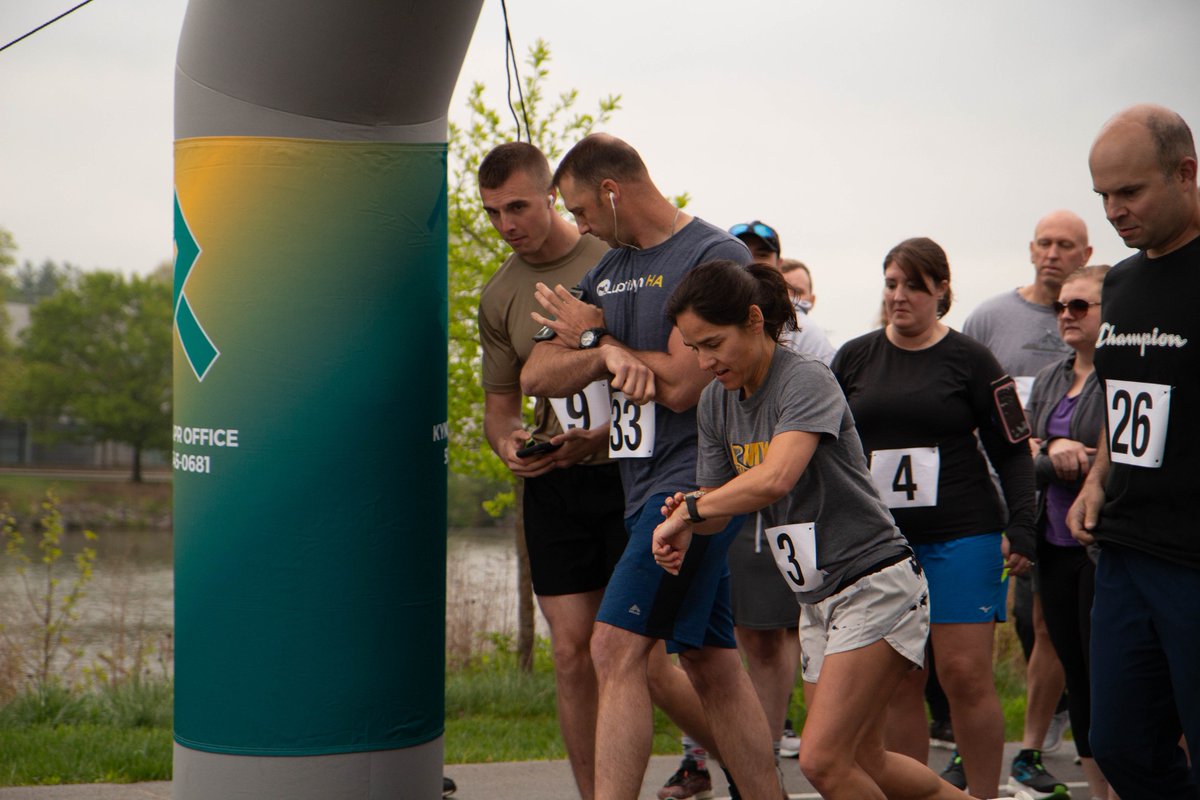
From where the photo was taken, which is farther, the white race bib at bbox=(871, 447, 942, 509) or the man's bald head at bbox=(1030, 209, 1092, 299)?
the man's bald head at bbox=(1030, 209, 1092, 299)

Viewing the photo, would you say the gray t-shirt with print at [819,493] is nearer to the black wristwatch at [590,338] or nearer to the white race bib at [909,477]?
the black wristwatch at [590,338]

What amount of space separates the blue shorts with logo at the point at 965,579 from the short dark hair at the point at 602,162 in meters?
1.80

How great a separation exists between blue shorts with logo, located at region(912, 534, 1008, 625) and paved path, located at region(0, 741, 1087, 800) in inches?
45.8

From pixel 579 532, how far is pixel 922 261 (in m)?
1.67

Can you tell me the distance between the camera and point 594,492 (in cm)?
501

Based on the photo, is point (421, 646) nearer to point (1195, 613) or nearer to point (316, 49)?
point (316, 49)

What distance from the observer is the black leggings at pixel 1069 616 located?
537cm

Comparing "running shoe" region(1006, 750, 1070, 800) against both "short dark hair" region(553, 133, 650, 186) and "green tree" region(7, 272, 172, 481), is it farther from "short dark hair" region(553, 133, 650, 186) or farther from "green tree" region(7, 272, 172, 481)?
"green tree" region(7, 272, 172, 481)

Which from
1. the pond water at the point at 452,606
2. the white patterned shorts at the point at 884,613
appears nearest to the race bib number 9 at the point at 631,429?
the white patterned shorts at the point at 884,613

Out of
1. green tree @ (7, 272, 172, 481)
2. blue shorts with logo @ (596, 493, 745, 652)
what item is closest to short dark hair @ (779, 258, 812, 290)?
blue shorts with logo @ (596, 493, 745, 652)

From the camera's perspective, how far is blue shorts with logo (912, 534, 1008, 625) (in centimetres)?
505

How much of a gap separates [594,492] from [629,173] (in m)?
1.17

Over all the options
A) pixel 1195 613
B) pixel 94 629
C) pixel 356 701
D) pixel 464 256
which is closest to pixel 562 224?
pixel 356 701

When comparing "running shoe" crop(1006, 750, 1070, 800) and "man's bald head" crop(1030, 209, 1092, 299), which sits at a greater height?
"man's bald head" crop(1030, 209, 1092, 299)
